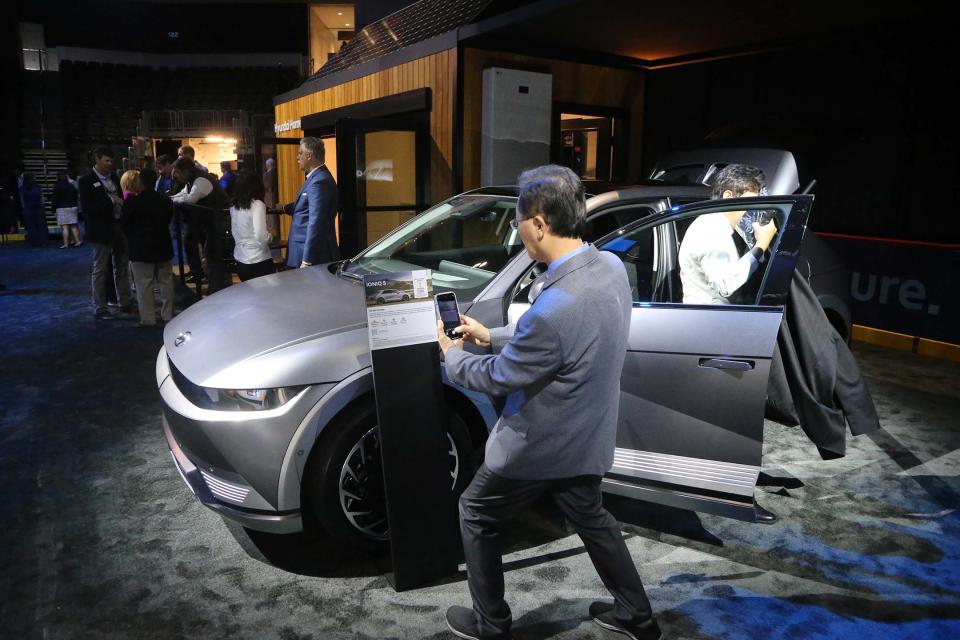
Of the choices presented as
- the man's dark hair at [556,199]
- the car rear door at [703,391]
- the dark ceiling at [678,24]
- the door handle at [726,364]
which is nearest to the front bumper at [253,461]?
the man's dark hair at [556,199]

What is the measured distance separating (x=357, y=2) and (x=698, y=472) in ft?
42.3

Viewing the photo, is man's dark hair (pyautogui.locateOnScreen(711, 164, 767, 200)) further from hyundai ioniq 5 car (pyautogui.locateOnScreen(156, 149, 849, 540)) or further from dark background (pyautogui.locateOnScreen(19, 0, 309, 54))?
dark background (pyautogui.locateOnScreen(19, 0, 309, 54))

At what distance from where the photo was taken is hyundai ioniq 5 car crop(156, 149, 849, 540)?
272cm

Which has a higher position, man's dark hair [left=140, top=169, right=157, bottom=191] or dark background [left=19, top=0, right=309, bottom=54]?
dark background [left=19, top=0, right=309, bottom=54]

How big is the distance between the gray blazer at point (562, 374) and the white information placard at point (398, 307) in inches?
17.4

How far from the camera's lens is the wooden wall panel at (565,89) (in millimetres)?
7387

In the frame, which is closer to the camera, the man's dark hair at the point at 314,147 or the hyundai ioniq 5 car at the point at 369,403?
the hyundai ioniq 5 car at the point at 369,403

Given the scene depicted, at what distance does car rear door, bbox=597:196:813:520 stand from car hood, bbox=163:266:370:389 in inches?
45.5

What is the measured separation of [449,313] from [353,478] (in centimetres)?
92

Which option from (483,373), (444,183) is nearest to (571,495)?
(483,373)

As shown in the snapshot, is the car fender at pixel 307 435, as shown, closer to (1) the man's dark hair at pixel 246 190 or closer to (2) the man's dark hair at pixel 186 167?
(1) the man's dark hair at pixel 246 190

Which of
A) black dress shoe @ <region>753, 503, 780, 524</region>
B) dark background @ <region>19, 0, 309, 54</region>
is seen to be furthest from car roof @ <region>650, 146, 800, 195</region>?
dark background @ <region>19, 0, 309, 54</region>

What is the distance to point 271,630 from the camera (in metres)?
2.57

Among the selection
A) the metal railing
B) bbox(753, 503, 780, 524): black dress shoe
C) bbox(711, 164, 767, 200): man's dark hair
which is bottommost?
bbox(753, 503, 780, 524): black dress shoe
